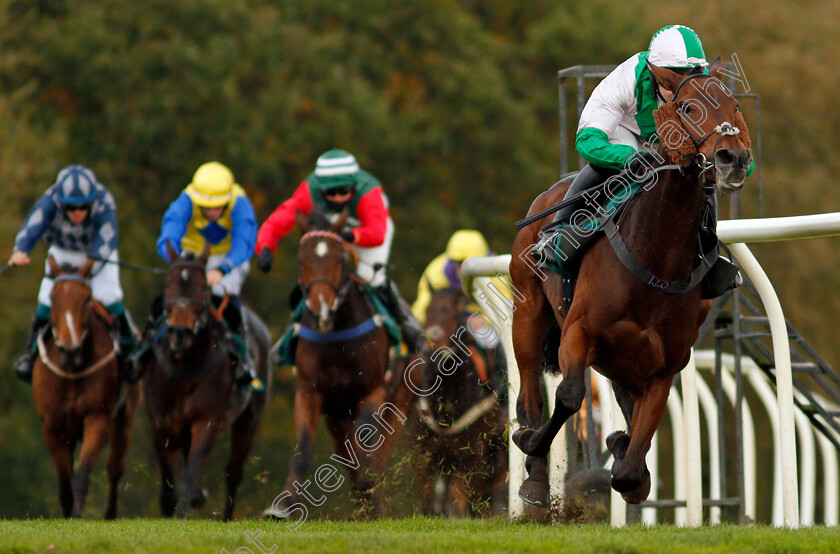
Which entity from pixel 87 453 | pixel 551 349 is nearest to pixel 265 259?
A: pixel 87 453

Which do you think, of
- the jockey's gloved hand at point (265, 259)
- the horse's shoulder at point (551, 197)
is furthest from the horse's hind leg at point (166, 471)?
the horse's shoulder at point (551, 197)

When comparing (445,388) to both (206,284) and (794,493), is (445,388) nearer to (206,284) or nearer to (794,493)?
(206,284)

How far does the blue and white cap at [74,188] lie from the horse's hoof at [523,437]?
4456 millimetres

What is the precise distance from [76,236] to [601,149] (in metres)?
5.03

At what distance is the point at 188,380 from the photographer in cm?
920

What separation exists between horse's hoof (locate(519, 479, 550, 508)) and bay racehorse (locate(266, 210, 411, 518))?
240 cm

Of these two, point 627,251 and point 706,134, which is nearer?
point 706,134

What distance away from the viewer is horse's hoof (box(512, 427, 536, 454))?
236 inches

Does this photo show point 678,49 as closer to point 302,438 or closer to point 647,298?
point 647,298

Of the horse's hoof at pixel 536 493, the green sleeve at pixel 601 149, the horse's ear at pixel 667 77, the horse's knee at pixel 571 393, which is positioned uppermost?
the horse's ear at pixel 667 77

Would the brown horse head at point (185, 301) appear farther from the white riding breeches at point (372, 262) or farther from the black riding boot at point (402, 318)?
the black riding boot at point (402, 318)

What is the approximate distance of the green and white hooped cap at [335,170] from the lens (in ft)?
29.9

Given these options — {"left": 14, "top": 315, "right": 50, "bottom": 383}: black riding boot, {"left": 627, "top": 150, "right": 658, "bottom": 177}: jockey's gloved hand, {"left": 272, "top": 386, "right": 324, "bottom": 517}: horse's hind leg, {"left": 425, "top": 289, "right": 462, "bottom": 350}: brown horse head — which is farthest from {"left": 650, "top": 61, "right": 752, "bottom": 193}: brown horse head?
{"left": 425, "top": 289, "right": 462, "bottom": 350}: brown horse head

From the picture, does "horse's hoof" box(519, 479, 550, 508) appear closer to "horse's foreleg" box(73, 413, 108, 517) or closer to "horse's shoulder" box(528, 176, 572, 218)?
"horse's shoulder" box(528, 176, 572, 218)
